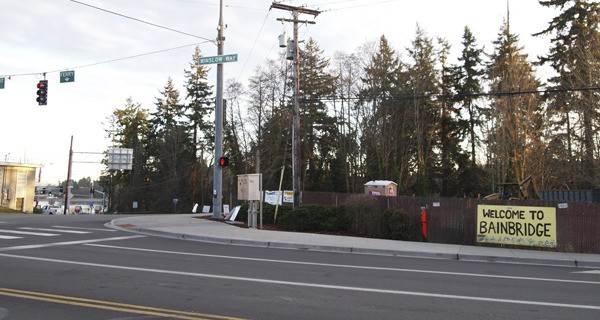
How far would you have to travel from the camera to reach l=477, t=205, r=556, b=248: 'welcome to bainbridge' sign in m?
15.8

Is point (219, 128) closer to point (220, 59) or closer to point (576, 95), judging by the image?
point (220, 59)

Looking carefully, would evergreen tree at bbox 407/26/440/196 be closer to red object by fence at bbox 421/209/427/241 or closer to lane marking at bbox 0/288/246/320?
red object by fence at bbox 421/209/427/241

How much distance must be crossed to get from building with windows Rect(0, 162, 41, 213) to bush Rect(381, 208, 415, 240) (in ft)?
185

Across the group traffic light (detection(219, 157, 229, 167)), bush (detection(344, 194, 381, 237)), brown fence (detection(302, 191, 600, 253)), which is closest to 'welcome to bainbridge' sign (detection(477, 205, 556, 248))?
brown fence (detection(302, 191, 600, 253))

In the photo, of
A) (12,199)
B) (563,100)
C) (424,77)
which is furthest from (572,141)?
(12,199)

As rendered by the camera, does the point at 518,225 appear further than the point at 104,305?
Yes

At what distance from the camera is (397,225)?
17.9 metres

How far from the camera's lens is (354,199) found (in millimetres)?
19422

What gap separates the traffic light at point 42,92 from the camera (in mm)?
22719

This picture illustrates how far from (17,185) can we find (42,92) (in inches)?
1922

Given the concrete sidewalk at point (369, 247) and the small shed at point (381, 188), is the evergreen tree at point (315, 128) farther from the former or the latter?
the concrete sidewalk at point (369, 247)

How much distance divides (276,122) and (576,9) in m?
30.3

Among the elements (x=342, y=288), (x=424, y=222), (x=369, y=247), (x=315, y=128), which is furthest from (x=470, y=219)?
(x=315, y=128)

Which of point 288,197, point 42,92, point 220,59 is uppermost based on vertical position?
point 220,59
